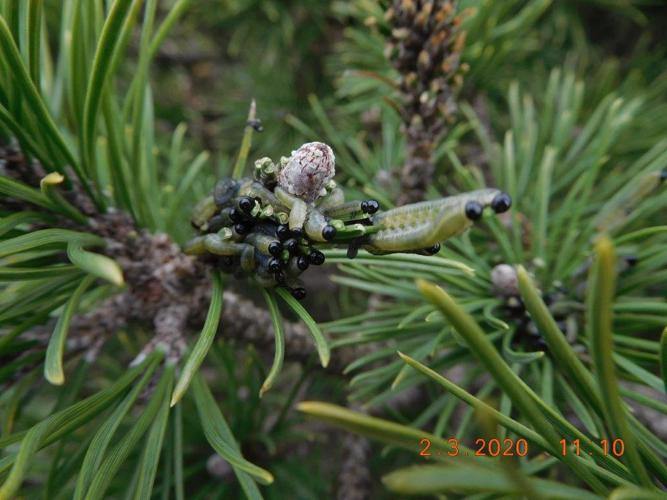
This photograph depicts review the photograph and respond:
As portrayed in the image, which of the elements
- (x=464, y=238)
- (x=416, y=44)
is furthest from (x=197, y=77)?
(x=464, y=238)

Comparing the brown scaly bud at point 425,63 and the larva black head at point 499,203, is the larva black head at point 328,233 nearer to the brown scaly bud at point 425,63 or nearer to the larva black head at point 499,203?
the larva black head at point 499,203

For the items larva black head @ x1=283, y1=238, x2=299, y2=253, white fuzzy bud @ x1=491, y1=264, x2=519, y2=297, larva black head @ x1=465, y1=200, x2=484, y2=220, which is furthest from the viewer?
white fuzzy bud @ x1=491, y1=264, x2=519, y2=297

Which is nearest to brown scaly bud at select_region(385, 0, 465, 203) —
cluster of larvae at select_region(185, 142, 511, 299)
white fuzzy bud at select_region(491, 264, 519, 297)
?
white fuzzy bud at select_region(491, 264, 519, 297)

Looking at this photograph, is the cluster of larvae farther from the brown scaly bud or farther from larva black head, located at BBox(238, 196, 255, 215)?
the brown scaly bud

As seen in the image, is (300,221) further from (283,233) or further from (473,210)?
(473,210)

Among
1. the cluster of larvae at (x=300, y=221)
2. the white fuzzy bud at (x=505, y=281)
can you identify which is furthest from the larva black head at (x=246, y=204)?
the white fuzzy bud at (x=505, y=281)

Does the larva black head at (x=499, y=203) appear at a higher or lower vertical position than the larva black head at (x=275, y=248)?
higher

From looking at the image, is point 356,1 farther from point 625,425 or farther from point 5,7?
point 625,425
